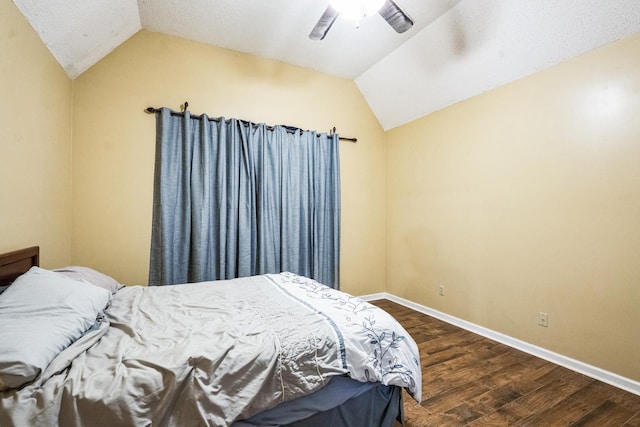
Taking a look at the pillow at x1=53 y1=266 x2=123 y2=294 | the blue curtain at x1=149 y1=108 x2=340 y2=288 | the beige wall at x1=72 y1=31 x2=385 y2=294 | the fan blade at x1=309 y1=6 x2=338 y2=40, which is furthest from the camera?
the blue curtain at x1=149 y1=108 x2=340 y2=288

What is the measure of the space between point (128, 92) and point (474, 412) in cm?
371

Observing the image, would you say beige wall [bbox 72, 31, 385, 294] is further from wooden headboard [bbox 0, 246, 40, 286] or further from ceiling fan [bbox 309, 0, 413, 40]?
ceiling fan [bbox 309, 0, 413, 40]

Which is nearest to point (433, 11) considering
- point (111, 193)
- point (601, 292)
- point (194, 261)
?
point (601, 292)

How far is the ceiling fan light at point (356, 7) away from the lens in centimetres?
181

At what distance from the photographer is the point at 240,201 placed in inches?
119

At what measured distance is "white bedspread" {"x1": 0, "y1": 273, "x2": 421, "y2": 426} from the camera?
0.97m

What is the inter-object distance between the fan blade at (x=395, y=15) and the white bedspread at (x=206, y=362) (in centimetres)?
187

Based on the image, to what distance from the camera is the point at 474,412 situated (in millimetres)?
1712

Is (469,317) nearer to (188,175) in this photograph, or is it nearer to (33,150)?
(188,175)

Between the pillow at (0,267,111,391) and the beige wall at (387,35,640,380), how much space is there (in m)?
3.08

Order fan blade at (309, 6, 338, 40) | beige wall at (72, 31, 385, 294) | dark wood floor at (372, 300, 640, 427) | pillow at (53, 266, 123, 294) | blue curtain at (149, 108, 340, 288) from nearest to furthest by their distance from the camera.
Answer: dark wood floor at (372, 300, 640, 427)
pillow at (53, 266, 123, 294)
fan blade at (309, 6, 338, 40)
beige wall at (72, 31, 385, 294)
blue curtain at (149, 108, 340, 288)

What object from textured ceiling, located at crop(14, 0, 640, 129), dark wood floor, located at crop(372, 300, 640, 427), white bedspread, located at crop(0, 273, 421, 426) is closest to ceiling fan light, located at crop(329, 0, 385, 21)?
textured ceiling, located at crop(14, 0, 640, 129)

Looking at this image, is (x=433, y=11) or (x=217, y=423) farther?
(x=433, y=11)

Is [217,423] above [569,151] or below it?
below
